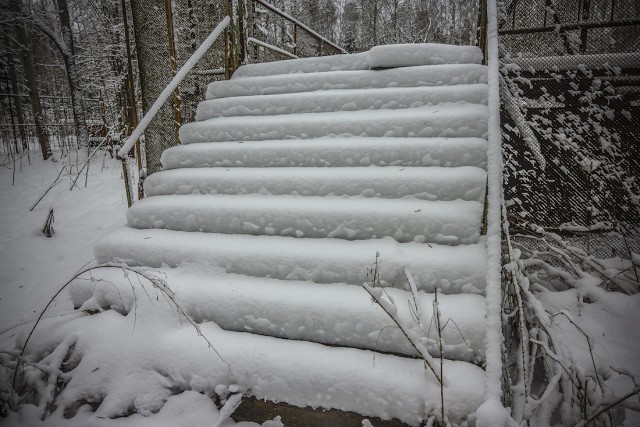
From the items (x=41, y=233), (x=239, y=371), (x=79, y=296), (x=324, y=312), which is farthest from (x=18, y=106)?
(x=324, y=312)

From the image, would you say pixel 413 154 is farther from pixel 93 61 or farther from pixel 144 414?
pixel 93 61

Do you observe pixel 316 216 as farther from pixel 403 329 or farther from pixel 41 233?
pixel 41 233

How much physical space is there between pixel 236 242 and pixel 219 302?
47 centimetres

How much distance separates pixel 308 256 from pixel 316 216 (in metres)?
0.33

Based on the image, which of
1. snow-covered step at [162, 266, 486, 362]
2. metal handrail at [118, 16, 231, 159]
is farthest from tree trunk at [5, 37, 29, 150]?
snow-covered step at [162, 266, 486, 362]

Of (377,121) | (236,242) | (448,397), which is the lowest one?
(448,397)

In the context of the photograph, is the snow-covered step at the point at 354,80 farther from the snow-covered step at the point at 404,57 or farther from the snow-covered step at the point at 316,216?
the snow-covered step at the point at 316,216

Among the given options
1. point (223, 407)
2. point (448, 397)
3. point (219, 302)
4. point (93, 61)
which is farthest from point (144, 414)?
point (93, 61)

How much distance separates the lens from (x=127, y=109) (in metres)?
11.0

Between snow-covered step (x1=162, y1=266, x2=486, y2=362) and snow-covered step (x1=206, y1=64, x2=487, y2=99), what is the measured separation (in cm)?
229

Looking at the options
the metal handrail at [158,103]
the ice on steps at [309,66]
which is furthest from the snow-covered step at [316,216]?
the ice on steps at [309,66]

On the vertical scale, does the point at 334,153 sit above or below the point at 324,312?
above

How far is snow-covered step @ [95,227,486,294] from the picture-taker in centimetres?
195

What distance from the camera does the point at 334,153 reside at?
2787 mm
